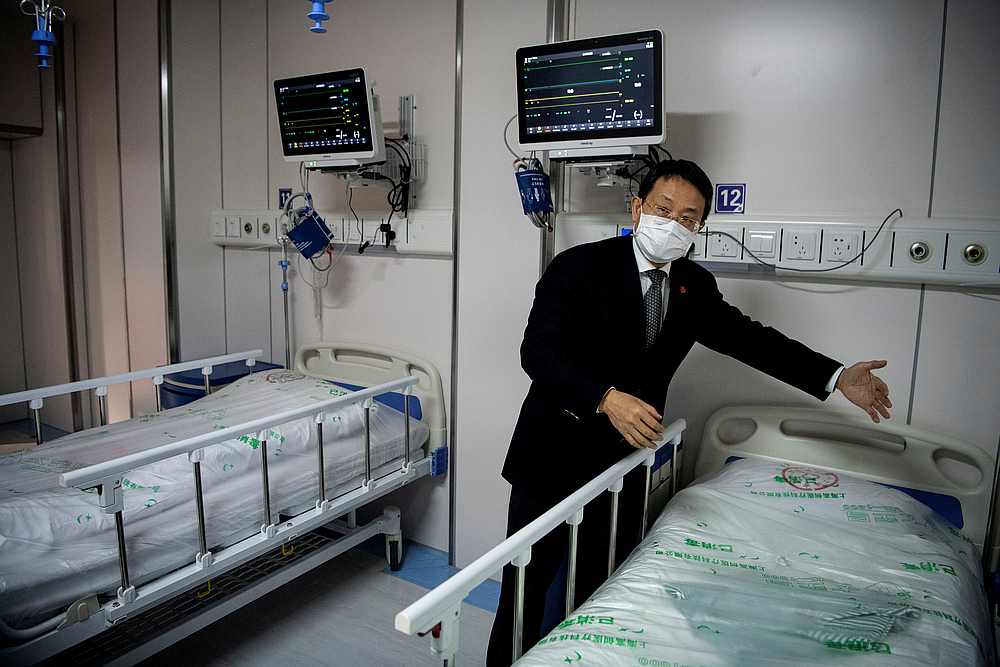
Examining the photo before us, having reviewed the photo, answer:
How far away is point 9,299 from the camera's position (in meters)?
4.87

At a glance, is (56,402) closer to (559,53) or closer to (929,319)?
(559,53)

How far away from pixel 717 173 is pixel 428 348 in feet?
4.93

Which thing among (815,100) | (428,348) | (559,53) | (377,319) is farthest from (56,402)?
(815,100)

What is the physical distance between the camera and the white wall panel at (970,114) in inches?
74.9

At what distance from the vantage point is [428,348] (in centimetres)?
313

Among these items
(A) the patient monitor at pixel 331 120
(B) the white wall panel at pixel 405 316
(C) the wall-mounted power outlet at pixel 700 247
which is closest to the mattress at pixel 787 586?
(C) the wall-mounted power outlet at pixel 700 247

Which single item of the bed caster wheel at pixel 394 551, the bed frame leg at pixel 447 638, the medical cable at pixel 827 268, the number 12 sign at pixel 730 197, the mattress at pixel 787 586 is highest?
the number 12 sign at pixel 730 197

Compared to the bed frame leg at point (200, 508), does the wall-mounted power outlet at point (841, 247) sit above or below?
above

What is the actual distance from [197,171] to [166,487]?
2.28m

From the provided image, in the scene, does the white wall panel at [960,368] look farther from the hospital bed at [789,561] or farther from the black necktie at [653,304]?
the black necktie at [653,304]

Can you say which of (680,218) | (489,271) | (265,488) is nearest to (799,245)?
(680,218)

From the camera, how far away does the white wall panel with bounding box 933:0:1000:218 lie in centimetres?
190

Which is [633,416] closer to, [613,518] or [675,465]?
[613,518]

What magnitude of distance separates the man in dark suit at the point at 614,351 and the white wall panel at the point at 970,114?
61cm
